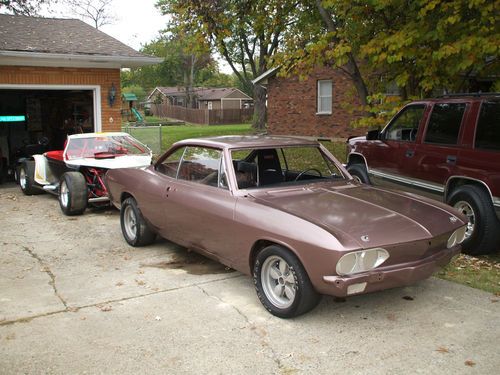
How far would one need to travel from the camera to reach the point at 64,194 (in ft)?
29.3

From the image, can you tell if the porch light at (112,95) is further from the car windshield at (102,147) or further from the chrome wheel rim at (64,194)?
the chrome wheel rim at (64,194)

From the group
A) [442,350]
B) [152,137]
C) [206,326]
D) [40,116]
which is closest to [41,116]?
[40,116]

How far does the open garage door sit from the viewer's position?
586 inches

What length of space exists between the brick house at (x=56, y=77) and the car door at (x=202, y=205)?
7343 millimetres

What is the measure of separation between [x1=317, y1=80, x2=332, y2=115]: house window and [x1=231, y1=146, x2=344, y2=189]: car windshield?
57.1ft

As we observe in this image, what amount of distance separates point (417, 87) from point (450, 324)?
6.72 m

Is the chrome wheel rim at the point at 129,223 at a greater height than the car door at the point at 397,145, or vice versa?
the car door at the point at 397,145

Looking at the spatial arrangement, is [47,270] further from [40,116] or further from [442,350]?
[40,116]

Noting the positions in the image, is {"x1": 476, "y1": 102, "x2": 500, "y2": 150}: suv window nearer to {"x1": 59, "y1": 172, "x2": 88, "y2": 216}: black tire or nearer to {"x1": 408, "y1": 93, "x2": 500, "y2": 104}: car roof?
{"x1": 408, "y1": 93, "x2": 500, "y2": 104}: car roof

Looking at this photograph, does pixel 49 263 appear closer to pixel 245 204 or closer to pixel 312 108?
A: pixel 245 204

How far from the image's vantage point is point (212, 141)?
569cm

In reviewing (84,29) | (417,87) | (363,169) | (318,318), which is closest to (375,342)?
(318,318)

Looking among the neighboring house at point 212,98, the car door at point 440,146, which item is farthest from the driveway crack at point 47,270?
the neighboring house at point 212,98

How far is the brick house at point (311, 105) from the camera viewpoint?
871 inches
